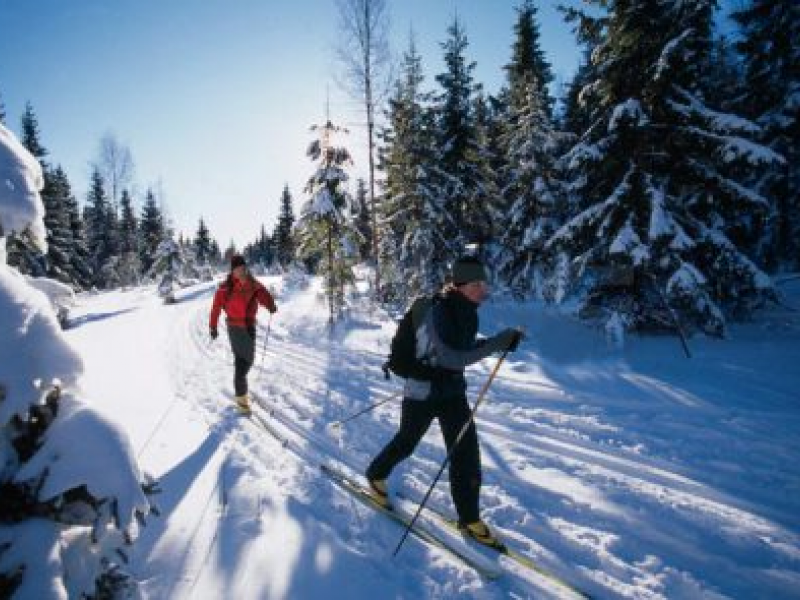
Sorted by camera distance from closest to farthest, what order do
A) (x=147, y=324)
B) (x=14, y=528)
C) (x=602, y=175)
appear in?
(x=14, y=528) < (x=602, y=175) < (x=147, y=324)

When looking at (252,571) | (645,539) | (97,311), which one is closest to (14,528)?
(252,571)

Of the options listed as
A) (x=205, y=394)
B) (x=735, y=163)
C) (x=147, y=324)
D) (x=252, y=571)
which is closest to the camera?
(x=252, y=571)

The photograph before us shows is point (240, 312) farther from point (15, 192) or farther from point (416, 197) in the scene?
point (416, 197)

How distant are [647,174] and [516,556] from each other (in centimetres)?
1075

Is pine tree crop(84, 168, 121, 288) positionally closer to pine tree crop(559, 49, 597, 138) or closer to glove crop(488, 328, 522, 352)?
pine tree crop(559, 49, 597, 138)

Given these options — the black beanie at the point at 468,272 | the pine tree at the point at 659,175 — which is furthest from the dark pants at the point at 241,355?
the pine tree at the point at 659,175

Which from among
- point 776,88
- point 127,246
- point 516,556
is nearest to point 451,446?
point 516,556

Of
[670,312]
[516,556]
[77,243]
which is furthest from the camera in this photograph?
[77,243]

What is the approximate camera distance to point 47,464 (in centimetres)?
262

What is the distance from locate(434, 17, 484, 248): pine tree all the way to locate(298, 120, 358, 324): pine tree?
14.2ft

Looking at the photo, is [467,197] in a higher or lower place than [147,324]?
higher

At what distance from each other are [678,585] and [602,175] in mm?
11174

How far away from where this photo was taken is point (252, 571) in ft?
13.9

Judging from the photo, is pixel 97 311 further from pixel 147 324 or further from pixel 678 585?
pixel 678 585
